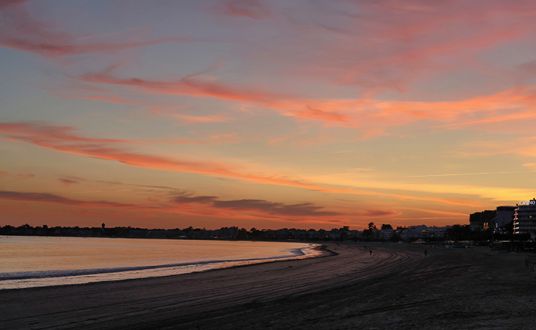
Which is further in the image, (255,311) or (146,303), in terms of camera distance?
(146,303)

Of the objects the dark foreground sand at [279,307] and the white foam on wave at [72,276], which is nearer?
the dark foreground sand at [279,307]

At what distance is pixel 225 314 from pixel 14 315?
8586mm

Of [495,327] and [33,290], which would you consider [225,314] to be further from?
[33,290]

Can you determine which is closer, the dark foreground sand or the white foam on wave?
the dark foreground sand

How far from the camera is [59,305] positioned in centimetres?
2498

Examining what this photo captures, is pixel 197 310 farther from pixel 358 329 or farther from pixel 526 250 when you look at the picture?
pixel 526 250

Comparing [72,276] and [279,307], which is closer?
[279,307]

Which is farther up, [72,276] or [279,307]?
[279,307]

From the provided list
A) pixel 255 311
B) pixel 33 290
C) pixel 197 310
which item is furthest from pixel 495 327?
pixel 33 290

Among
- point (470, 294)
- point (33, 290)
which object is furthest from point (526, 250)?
point (33, 290)

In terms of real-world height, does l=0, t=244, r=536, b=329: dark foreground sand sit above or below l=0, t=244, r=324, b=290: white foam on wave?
above

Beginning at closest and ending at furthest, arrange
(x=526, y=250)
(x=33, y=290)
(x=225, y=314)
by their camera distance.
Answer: (x=225, y=314), (x=33, y=290), (x=526, y=250)

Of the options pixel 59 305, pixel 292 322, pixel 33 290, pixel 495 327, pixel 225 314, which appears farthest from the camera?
pixel 33 290

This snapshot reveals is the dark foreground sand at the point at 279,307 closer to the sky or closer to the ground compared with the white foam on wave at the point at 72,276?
closer to the sky
